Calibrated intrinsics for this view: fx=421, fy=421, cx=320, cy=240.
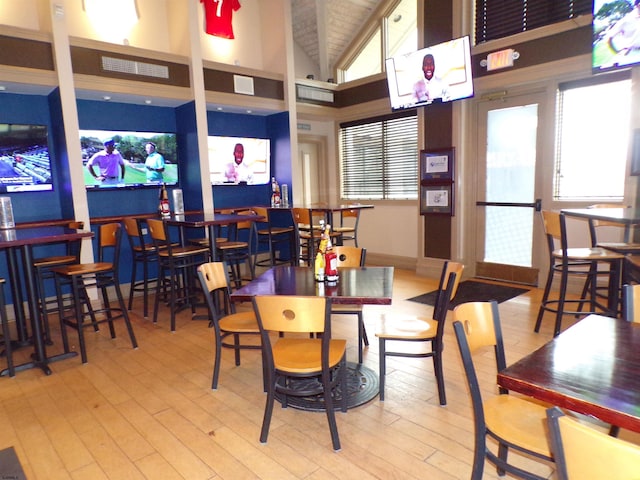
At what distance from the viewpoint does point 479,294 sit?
4.88 metres

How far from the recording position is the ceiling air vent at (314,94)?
6570 mm

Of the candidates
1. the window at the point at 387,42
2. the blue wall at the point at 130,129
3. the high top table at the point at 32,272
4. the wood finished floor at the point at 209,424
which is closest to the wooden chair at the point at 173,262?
the wood finished floor at the point at 209,424

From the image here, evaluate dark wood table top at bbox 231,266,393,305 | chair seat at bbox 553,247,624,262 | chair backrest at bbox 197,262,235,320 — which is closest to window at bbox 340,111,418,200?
chair seat at bbox 553,247,624,262

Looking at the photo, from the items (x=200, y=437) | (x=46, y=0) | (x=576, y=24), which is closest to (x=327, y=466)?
(x=200, y=437)

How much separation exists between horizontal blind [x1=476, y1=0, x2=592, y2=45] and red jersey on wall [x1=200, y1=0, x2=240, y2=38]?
335 centimetres

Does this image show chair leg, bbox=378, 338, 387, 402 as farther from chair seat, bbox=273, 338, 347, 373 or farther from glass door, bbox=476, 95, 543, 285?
glass door, bbox=476, 95, 543, 285

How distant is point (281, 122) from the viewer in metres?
6.35

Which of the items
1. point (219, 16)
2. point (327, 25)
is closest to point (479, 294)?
point (327, 25)

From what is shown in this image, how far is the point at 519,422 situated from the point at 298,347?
1.18 meters

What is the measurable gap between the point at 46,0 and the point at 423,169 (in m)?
4.69

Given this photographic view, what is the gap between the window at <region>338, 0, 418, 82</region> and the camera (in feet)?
21.3

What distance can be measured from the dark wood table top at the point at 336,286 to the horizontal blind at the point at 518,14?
3643mm

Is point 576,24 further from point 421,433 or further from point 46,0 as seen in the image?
point 46,0

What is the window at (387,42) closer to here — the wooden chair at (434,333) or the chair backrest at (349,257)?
the chair backrest at (349,257)
